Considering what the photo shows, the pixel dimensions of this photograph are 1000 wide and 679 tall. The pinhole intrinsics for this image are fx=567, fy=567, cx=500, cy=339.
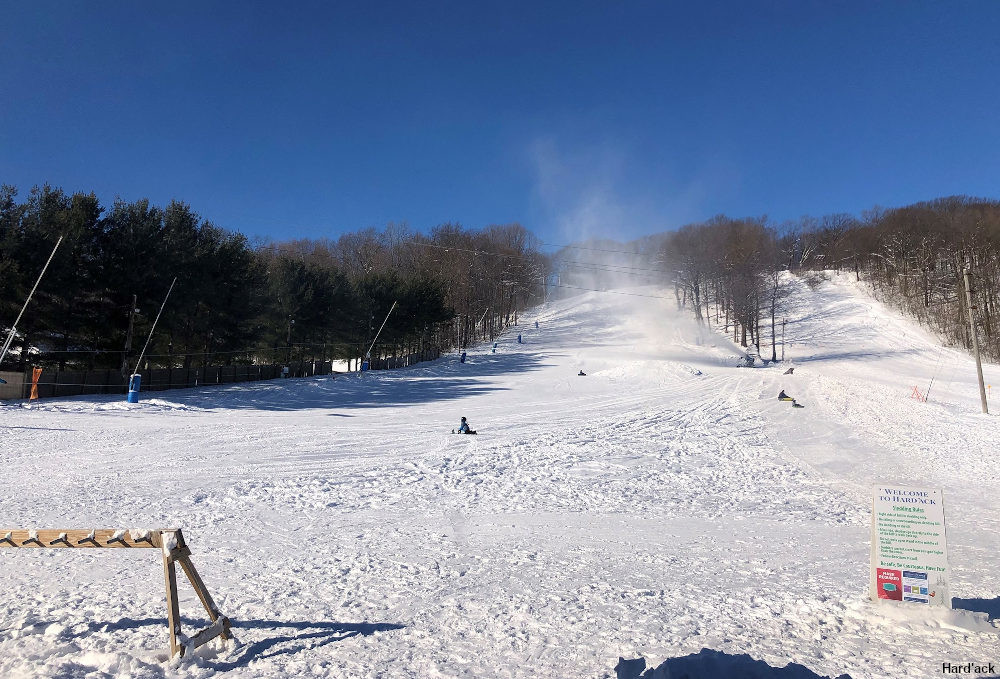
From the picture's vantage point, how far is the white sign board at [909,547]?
5449 millimetres

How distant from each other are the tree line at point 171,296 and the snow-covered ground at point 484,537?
21.3 feet

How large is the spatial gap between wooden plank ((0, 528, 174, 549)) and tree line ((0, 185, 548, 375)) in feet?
81.4

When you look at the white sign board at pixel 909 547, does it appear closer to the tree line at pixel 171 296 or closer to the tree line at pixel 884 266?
the tree line at pixel 171 296

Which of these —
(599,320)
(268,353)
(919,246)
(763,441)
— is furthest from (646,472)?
(919,246)

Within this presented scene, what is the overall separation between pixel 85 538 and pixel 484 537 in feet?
16.6

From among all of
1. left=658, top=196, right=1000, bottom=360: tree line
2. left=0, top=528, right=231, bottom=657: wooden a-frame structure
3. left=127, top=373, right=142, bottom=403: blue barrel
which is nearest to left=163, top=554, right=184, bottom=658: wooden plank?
left=0, top=528, right=231, bottom=657: wooden a-frame structure

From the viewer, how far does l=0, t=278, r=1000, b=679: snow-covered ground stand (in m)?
4.81

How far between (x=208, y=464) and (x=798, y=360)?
58491 mm

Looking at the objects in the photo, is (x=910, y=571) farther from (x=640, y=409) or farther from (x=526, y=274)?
(x=526, y=274)

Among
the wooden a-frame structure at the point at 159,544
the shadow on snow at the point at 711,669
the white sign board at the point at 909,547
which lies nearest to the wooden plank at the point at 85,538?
the wooden a-frame structure at the point at 159,544

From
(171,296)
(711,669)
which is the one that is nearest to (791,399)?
(711,669)

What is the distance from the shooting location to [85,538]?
14.6ft

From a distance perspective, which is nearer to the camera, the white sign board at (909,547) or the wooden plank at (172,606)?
the wooden plank at (172,606)

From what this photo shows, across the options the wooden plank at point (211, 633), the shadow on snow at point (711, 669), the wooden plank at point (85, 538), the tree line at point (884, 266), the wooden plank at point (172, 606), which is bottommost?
the shadow on snow at point (711, 669)
